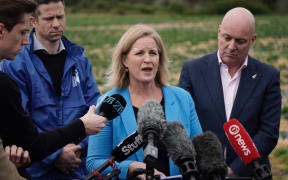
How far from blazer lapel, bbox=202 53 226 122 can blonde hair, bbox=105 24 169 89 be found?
0.53m

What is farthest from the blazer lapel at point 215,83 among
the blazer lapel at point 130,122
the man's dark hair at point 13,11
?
the man's dark hair at point 13,11

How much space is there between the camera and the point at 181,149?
2.17m

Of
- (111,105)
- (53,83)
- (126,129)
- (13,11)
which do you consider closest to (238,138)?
(111,105)

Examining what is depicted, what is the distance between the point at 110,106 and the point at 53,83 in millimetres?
1357

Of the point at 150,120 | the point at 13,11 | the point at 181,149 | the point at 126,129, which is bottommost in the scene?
the point at 126,129

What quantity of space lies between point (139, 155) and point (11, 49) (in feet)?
4.28

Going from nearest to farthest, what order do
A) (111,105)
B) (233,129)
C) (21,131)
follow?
(21,131) → (233,129) → (111,105)

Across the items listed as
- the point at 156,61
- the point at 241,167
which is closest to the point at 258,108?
the point at 241,167

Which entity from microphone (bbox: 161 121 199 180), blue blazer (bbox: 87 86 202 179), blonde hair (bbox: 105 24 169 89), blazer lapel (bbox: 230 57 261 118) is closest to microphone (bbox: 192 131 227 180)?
microphone (bbox: 161 121 199 180)

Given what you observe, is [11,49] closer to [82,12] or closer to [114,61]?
[114,61]

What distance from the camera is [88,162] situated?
331 cm

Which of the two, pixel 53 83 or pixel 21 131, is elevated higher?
pixel 21 131

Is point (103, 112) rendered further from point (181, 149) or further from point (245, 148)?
point (245, 148)

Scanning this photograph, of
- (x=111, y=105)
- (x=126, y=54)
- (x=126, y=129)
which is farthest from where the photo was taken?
(x=126, y=54)
